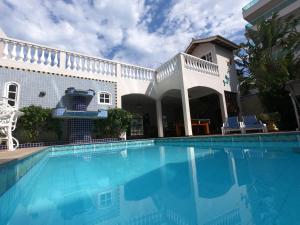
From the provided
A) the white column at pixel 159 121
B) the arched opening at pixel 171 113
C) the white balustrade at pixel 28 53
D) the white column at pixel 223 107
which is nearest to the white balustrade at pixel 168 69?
the white column at pixel 159 121

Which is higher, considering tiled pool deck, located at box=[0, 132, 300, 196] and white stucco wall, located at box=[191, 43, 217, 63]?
white stucco wall, located at box=[191, 43, 217, 63]

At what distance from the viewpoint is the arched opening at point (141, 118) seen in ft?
55.4

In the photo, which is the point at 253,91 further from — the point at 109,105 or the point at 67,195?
the point at 67,195

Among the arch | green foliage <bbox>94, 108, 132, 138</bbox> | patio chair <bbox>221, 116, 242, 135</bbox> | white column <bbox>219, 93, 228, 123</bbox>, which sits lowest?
patio chair <bbox>221, 116, 242, 135</bbox>

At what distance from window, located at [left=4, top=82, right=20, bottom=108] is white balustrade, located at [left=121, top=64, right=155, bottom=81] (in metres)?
6.10

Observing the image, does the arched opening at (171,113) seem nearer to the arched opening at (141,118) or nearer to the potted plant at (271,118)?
the arched opening at (141,118)

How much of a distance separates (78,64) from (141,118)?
8260mm

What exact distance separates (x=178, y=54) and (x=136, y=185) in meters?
10.1

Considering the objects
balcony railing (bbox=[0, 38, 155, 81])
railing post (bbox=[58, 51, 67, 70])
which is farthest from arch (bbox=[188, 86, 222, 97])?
railing post (bbox=[58, 51, 67, 70])

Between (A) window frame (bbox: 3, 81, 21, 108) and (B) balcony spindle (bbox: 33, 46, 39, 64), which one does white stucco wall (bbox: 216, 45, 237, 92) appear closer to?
(B) balcony spindle (bbox: 33, 46, 39, 64)

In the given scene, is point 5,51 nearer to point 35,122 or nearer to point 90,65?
point 35,122

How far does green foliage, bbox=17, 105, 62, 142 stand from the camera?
8602mm

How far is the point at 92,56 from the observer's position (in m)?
11.6

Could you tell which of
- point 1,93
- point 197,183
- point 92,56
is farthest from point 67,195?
point 92,56
